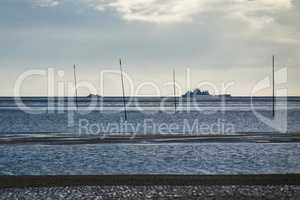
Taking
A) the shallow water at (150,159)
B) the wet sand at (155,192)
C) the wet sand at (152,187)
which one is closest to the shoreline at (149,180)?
the wet sand at (152,187)

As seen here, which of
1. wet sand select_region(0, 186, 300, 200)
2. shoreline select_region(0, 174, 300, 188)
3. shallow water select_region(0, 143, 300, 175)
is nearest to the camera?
wet sand select_region(0, 186, 300, 200)

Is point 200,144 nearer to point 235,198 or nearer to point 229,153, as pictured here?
point 229,153

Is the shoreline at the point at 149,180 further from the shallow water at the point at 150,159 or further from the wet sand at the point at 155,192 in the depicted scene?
the shallow water at the point at 150,159

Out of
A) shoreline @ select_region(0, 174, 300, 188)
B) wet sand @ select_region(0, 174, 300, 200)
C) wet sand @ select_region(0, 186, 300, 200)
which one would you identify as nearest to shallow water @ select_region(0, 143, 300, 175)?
shoreline @ select_region(0, 174, 300, 188)

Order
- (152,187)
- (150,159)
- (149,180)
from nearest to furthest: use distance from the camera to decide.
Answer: (152,187)
(149,180)
(150,159)

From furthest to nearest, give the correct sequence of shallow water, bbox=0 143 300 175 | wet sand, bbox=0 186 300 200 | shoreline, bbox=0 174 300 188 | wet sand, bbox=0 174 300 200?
1. shallow water, bbox=0 143 300 175
2. shoreline, bbox=0 174 300 188
3. wet sand, bbox=0 174 300 200
4. wet sand, bbox=0 186 300 200

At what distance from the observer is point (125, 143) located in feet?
130

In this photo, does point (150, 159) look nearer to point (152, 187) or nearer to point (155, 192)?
point (152, 187)

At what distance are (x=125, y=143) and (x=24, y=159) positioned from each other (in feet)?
36.4

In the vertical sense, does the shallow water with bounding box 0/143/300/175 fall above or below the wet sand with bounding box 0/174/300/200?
below

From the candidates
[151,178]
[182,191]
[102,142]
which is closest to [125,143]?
[102,142]

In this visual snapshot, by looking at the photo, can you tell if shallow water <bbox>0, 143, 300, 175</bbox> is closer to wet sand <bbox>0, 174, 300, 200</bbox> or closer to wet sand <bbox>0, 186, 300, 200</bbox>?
wet sand <bbox>0, 174, 300, 200</bbox>

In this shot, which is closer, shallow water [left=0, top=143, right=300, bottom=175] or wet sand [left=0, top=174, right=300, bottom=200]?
wet sand [left=0, top=174, right=300, bottom=200]

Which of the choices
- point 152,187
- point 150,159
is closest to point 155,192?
point 152,187
